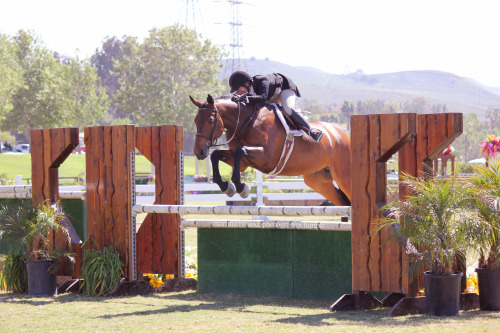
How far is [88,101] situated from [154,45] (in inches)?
334

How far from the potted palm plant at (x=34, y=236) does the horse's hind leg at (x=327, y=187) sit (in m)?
3.28

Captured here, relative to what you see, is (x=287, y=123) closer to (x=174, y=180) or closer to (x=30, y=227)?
(x=174, y=180)

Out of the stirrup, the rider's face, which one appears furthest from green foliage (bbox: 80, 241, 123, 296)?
the stirrup

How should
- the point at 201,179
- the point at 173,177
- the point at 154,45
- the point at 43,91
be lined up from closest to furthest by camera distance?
the point at 173,177, the point at 201,179, the point at 43,91, the point at 154,45

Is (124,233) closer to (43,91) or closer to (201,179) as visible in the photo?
(201,179)

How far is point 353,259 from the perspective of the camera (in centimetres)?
629

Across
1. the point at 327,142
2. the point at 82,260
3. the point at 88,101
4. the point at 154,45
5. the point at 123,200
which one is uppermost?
the point at 154,45

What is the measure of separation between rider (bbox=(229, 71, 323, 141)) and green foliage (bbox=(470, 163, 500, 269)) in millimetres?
2943

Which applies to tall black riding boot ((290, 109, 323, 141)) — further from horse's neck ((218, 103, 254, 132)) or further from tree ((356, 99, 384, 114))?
tree ((356, 99, 384, 114))

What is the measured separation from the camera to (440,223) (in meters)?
5.56

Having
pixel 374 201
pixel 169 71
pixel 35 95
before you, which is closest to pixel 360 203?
pixel 374 201

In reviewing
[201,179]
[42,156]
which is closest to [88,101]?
[201,179]

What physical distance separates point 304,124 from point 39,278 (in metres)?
3.35

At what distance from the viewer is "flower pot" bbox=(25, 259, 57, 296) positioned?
7.59m
